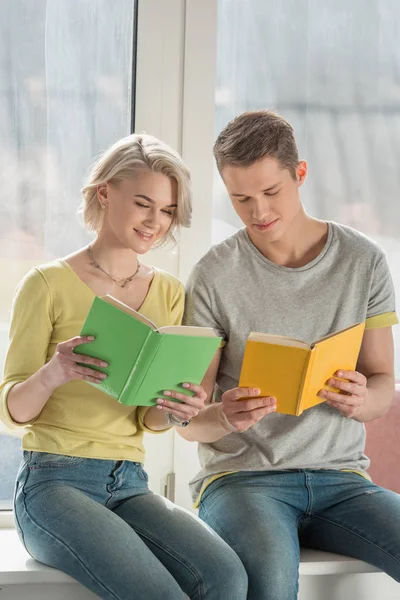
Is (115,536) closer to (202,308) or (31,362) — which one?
(31,362)

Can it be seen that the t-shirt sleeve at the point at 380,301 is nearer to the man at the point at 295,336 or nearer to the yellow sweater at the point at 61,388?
the man at the point at 295,336

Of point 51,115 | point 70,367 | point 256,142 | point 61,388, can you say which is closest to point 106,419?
point 61,388

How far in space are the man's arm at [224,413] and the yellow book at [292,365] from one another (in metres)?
0.02

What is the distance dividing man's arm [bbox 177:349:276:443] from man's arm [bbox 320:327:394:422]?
190mm

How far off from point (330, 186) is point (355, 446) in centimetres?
82

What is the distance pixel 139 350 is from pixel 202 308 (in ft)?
1.47

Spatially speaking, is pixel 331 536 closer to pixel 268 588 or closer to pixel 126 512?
pixel 268 588

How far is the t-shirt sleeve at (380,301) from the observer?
79.5 inches

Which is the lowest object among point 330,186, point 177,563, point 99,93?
point 177,563

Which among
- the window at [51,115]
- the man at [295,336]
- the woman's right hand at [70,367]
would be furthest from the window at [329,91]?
the woman's right hand at [70,367]

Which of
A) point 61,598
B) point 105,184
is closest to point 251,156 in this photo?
point 105,184

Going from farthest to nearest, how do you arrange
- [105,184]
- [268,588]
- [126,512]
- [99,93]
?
[99,93]
[105,184]
[126,512]
[268,588]

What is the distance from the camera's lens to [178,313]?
2010 mm

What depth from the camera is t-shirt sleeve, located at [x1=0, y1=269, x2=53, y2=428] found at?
183 cm
